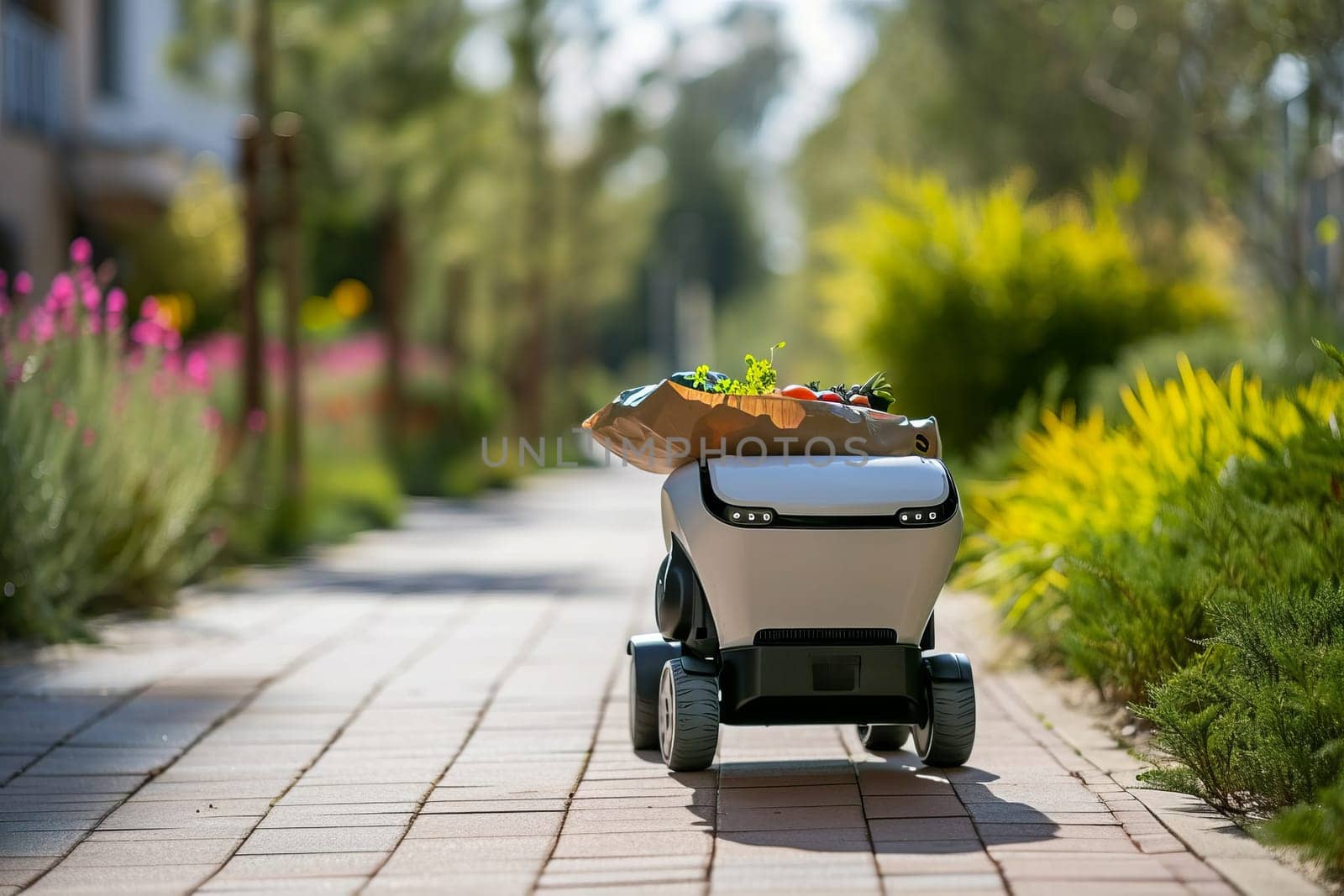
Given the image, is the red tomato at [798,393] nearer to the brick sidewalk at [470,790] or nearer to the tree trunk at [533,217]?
the brick sidewalk at [470,790]

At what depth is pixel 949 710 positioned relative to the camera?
5770mm

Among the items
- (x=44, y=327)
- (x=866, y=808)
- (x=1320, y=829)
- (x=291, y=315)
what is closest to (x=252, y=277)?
(x=291, y=315)

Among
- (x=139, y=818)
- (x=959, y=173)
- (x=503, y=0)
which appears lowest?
(x=139, y=818)

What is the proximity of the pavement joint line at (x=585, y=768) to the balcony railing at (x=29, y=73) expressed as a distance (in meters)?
15.5

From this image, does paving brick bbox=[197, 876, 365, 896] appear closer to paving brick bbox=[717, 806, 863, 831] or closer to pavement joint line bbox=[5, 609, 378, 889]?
pavement joint line bbox=[5, 609, 378, 889]

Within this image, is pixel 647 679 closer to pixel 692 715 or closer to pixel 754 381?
pixel 692 715

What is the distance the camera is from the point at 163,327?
10.8m

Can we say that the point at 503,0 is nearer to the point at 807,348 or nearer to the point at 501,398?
the point at 501,398

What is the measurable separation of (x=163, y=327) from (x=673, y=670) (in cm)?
608

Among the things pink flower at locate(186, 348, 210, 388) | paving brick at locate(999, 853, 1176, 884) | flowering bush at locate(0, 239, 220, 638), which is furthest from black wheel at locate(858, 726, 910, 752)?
pink flower at locate(186, 348, 210, 388)

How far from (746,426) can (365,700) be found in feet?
8.58

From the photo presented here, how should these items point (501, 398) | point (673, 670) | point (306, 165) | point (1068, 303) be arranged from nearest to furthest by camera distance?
point (673, 670), point (1068, 303), point (306, 165), point (501, 398)

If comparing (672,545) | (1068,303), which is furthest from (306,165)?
(672,545)

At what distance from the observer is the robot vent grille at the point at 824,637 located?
18.3ft
